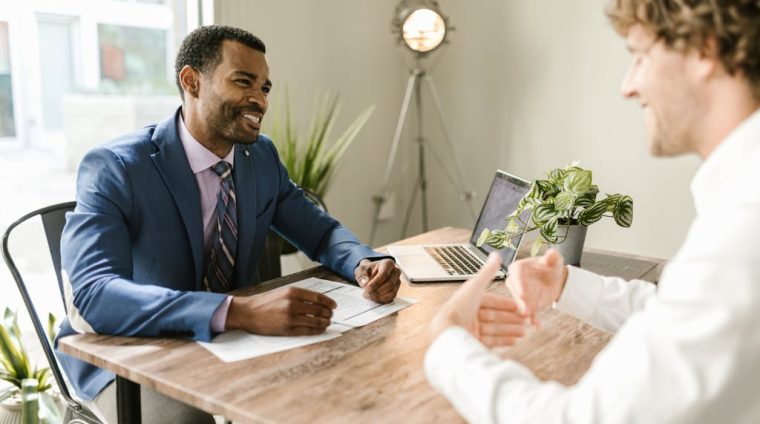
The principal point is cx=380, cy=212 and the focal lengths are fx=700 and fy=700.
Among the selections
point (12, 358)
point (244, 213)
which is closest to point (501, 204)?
point (244, 213)

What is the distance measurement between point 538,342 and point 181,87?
1.15m

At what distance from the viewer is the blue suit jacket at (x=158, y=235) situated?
131 centimetres

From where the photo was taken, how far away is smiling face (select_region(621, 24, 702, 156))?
2.79 ft

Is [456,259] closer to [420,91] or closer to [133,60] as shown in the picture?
[133,60]

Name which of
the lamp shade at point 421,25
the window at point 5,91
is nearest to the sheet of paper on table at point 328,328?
the window at point 5,91

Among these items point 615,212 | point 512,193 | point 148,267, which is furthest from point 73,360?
point 615,212

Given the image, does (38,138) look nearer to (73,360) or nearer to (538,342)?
(73,360)

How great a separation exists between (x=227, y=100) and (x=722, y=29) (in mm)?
1264

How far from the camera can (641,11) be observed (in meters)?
0.88

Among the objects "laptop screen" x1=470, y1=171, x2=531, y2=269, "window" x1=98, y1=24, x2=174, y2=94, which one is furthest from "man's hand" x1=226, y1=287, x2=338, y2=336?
"window" x1=98, y1=24, x2=174, y2=94

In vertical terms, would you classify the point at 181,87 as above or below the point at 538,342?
above

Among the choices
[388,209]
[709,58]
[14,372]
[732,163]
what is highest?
[709,58]

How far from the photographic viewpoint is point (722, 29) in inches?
31.9

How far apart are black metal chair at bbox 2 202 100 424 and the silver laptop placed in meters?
0.85
